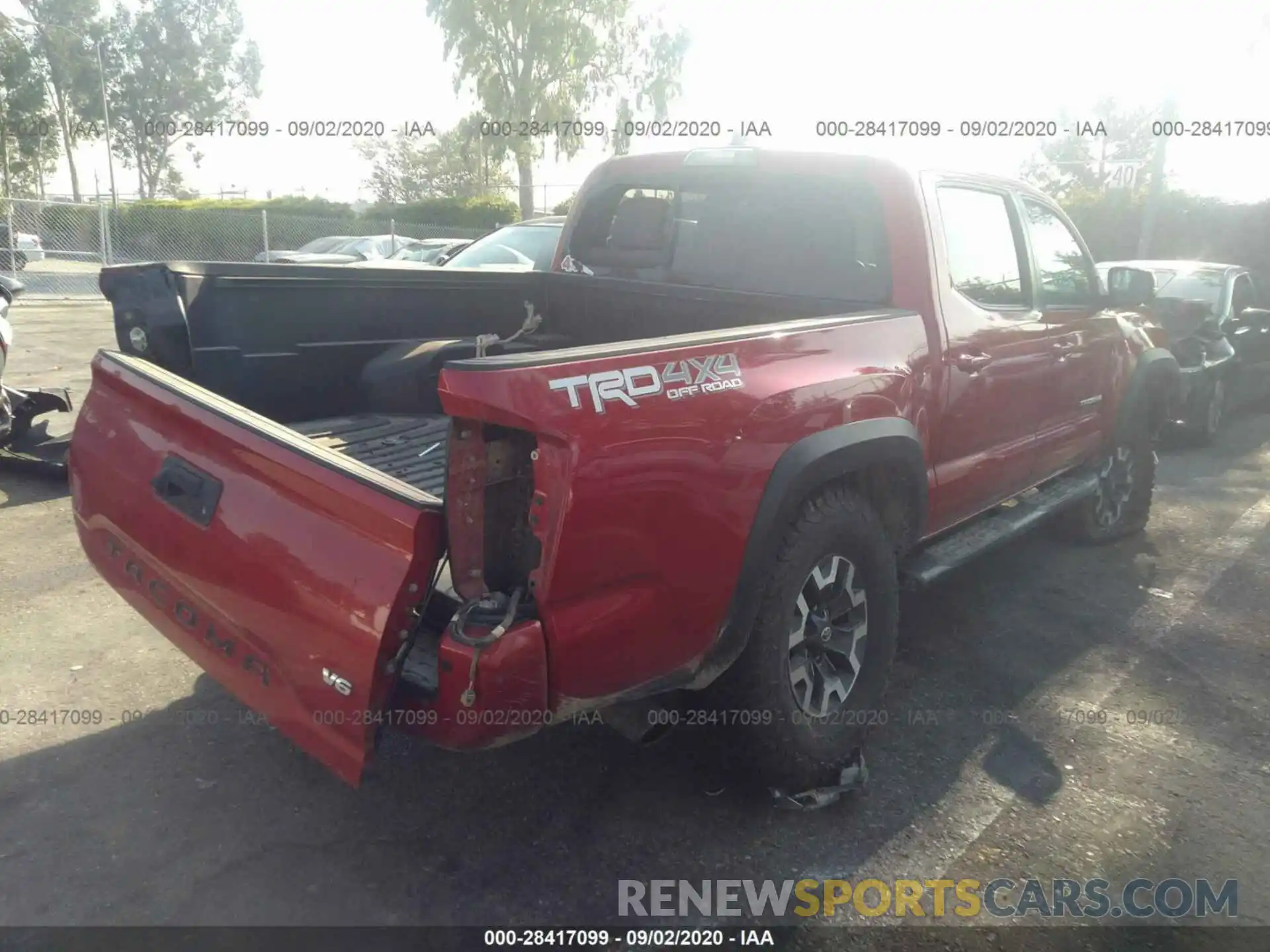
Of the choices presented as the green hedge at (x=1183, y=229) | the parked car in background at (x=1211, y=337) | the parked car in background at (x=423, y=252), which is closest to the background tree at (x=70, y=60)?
the parked car in background at (x=423, y=252)

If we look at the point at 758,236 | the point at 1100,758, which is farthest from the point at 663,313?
the point at 1100,758

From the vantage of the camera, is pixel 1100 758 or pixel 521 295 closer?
pixel 1100 758

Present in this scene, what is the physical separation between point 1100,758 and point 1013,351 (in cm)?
162

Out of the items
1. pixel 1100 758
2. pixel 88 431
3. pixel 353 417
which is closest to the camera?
pixel 88 431

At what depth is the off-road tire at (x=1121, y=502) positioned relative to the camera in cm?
541

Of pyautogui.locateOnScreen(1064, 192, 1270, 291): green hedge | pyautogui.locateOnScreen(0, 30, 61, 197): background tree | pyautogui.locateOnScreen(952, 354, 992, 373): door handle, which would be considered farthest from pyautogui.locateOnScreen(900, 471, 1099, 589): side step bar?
pyautogui.locateOnScreen(0, 30, 61, 197): background tree

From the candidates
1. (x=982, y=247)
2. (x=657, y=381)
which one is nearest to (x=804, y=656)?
(x=657, y=381)

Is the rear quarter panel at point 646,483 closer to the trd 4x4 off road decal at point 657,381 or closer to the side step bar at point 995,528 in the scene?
the trd 4x4 off road decal at point 657,381

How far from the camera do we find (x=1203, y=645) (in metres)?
4.35

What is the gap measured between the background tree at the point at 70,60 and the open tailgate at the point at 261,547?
39825 mm

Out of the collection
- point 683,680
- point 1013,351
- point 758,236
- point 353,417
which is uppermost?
point 758,236

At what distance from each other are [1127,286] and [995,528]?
5.60 ft

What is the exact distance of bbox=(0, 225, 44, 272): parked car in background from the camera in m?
18.2

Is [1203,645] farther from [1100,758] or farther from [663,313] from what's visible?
[663,313]
